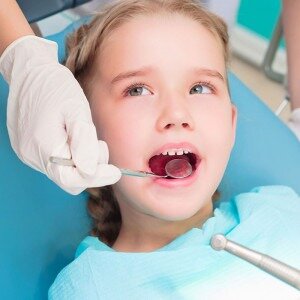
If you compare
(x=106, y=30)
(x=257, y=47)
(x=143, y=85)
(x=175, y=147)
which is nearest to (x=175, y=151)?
(x=175, y=147)

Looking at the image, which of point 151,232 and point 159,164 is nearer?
point 159,164

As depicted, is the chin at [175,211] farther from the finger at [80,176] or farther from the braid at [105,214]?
the braid at [105,214]

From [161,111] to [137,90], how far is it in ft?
0.26

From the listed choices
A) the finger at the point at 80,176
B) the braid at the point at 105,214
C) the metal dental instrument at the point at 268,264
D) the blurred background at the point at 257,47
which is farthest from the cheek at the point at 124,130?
the blurred background at the point at 257,47

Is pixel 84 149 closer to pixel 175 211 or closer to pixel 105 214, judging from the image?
pixel 175 211

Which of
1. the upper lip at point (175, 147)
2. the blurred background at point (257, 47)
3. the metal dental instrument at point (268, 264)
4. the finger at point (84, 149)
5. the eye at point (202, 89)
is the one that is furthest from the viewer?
the blurred background at point (257, 47)

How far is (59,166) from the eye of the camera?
894 millimetres

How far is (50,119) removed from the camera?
3.08 feet

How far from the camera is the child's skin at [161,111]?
3.31 feet

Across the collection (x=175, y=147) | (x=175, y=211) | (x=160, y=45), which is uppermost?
(x=160, y=45)

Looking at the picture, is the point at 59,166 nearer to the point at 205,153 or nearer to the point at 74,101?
the point at 74,101

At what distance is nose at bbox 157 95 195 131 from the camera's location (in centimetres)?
99

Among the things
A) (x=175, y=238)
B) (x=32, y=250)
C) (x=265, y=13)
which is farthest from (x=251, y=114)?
(x=265, y=13)

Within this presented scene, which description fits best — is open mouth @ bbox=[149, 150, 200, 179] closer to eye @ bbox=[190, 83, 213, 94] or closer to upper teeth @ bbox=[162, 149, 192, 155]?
upper teeth @ bbox=[162, 149, 192, 155]
